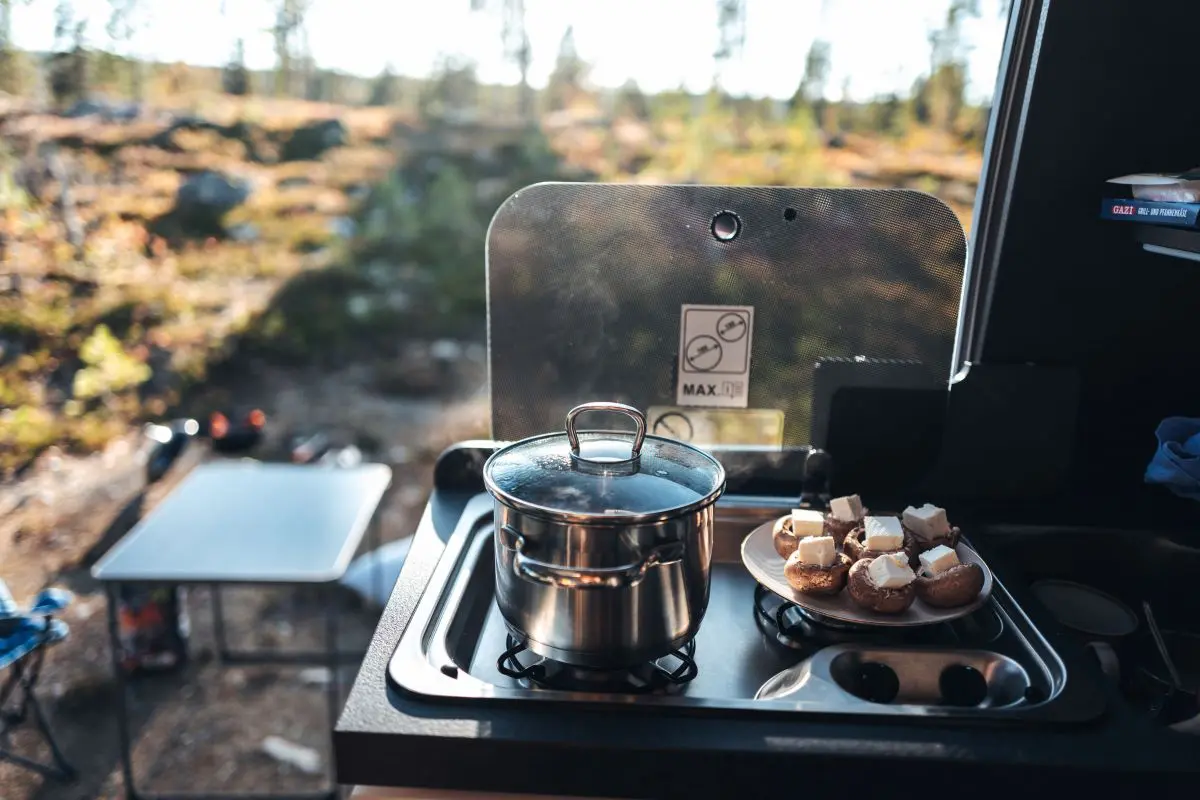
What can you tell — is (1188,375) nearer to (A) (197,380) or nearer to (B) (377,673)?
(B) (377,673)

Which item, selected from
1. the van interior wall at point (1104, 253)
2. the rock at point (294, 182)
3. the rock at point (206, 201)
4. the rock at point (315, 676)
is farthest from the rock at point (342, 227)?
the van interior wall at point (1104, 253)

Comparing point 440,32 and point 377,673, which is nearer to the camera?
point 377,673

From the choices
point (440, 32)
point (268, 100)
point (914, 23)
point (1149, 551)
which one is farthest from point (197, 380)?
point (1149, 551)

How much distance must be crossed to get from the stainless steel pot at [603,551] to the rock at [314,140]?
4478 millimetres

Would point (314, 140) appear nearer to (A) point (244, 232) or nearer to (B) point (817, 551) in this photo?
(A) point (244, 232)

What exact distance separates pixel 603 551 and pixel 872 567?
13.1 inches

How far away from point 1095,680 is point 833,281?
0.61 metres

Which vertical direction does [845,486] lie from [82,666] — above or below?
above

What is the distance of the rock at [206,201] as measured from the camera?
443 cm

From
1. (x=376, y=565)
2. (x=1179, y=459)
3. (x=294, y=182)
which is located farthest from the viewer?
(x=294, y=182)

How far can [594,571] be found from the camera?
31.4 inches

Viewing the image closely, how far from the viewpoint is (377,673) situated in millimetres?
831

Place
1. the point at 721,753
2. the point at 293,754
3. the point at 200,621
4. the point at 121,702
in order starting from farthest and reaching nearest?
the point at 200,621, the point at 293,754, the point at 121,702, the point at 721,753

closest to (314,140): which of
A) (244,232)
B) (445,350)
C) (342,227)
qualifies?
(342,227)
